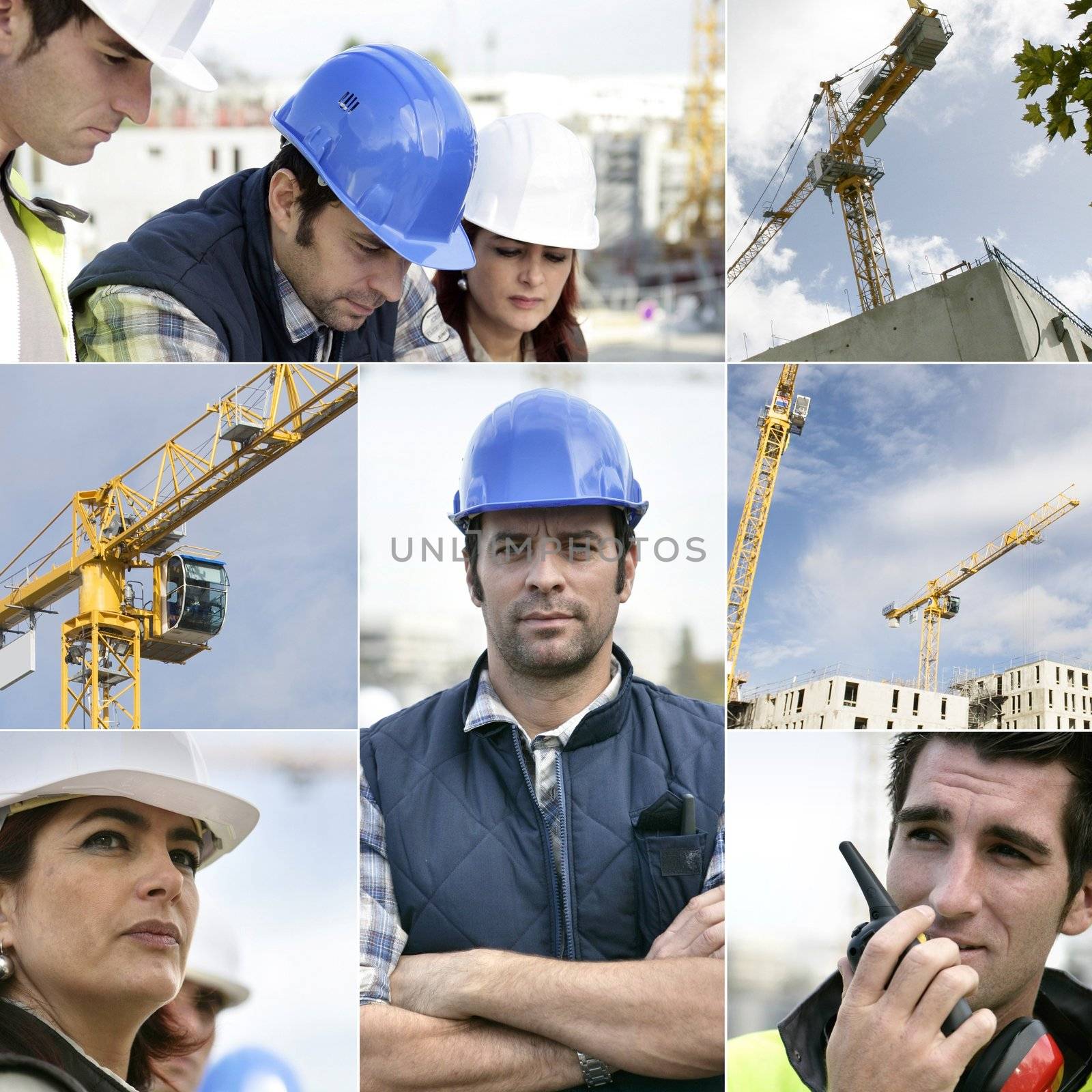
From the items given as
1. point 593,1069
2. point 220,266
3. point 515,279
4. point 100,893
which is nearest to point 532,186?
point 515,279

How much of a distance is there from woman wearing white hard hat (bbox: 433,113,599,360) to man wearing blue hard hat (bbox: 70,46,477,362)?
0.37ft

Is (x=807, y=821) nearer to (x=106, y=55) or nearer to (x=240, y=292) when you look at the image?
(x=240, y=292)

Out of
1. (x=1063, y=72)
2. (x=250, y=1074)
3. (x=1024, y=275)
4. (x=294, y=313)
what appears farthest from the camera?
(x=1024, y=275)

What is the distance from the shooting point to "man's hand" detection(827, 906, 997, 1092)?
4.88 metres

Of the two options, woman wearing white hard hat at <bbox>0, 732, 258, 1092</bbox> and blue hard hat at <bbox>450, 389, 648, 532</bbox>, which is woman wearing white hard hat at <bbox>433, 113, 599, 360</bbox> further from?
woman wearing white hard hat at <bbox>0, 732, 258, 1092</bbox>

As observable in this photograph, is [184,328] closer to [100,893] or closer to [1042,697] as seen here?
[100,893]

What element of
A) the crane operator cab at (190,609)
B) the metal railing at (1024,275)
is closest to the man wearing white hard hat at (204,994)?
the crane operator cab at (190,609)

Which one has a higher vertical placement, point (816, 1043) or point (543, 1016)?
point (543, 1016)

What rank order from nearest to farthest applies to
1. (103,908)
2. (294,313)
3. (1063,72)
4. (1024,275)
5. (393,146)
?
(1063,72) → (393,146) → (294,313) → (103,908) → (1024,275)

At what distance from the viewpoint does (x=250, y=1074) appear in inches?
200

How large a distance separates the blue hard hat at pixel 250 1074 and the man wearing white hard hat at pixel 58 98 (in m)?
2.50

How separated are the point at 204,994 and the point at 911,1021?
7.99 feet

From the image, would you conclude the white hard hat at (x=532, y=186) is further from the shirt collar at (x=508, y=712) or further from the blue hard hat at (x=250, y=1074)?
the blue hard hat at (x=250, y=1074)

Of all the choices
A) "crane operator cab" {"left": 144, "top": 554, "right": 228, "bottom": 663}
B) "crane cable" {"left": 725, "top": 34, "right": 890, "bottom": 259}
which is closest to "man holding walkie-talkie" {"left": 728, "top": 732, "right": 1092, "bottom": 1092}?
"crane cable" {"left": 725, "top": 34, "right": 890, "bottom": 259}
